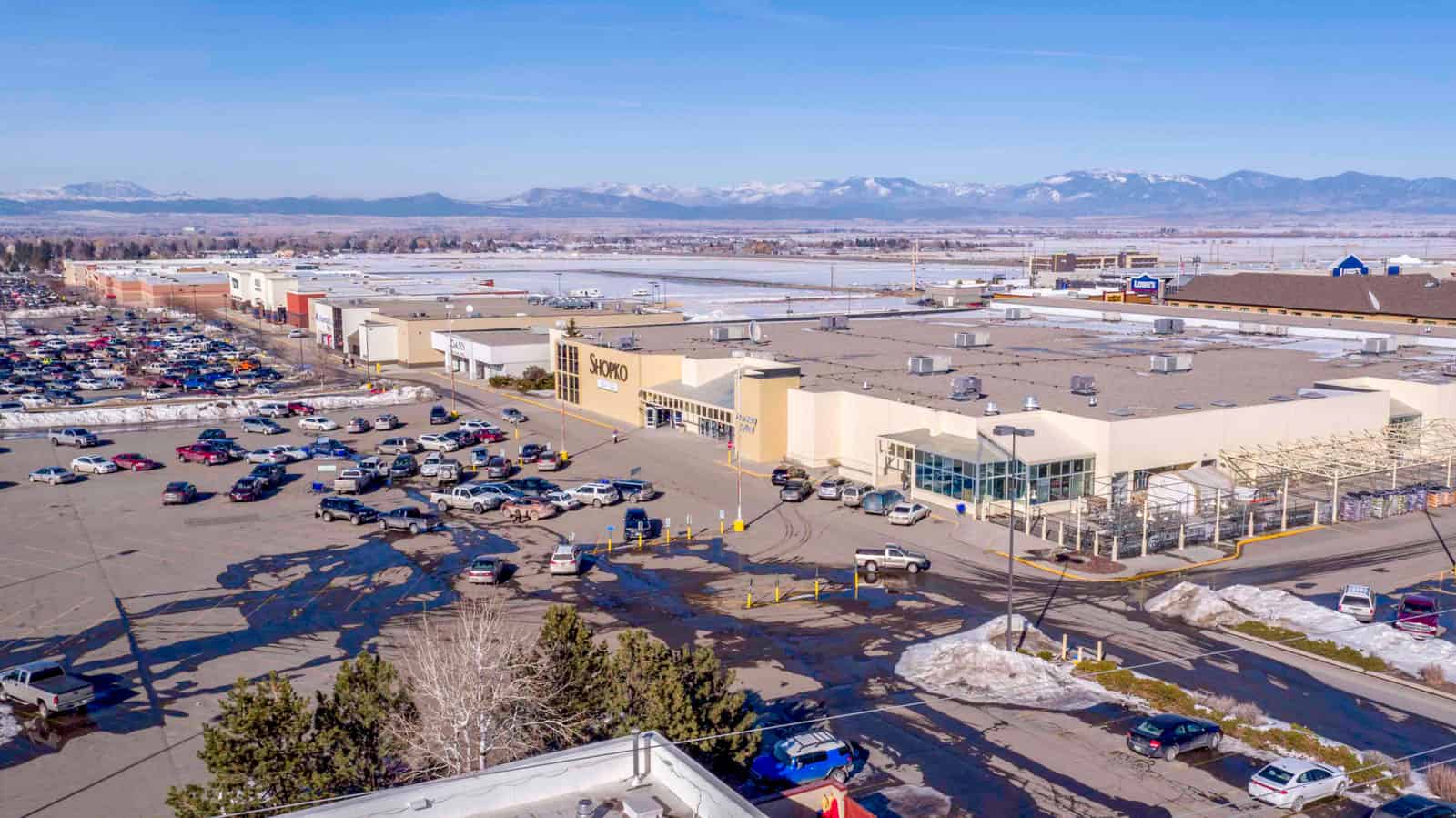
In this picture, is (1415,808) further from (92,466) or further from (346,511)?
(92,466)

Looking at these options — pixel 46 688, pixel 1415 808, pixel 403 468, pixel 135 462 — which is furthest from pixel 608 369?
pixel 1415 808

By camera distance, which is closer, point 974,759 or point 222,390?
point 974,759

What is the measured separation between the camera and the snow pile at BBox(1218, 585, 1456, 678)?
20.4 metres

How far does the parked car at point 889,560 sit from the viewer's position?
1024 inches

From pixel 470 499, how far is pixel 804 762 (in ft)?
59.7

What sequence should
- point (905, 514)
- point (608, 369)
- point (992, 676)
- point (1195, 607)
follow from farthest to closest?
point (608, 369)
point (905, 514)
point (1195, 607)
point (992, 676)

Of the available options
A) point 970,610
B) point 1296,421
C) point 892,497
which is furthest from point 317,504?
point 1296,421

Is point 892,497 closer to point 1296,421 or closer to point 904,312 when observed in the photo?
point 1296,421

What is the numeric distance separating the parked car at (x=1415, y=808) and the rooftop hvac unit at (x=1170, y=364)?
91.7 ft

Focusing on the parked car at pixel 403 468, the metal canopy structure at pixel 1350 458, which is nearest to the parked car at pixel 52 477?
the parked car at pixel 403 468

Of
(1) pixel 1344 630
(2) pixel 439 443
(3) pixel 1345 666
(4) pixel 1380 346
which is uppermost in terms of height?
(4) pixel 1380 346

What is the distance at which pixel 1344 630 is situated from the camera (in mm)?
21797

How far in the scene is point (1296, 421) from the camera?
34.5m

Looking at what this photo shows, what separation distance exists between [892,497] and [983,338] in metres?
20.5
